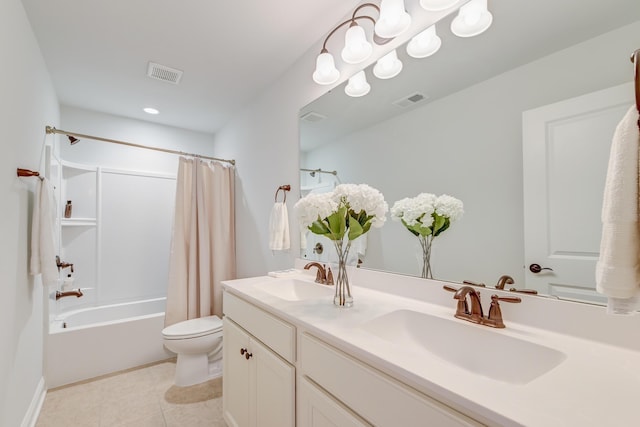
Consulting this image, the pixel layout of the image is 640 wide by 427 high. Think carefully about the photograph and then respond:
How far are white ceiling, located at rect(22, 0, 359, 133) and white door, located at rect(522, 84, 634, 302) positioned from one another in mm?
1217

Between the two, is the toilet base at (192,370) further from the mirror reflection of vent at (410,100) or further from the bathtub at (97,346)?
the mirror reflection of vent at (410,100)

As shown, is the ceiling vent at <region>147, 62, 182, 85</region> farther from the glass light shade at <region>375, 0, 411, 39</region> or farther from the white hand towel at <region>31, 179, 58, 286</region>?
the glass light shade at <region>375, 0, 411, 39</region>

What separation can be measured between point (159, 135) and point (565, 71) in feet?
11.8

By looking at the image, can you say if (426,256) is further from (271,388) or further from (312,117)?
(312,117)

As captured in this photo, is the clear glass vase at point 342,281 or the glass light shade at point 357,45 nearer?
the clear glass vase at point 342,281

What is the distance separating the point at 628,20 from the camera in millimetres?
732

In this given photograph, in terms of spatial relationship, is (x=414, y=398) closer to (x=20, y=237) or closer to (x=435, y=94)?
(x=435, y=94)

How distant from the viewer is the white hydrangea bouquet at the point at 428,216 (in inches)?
43.4

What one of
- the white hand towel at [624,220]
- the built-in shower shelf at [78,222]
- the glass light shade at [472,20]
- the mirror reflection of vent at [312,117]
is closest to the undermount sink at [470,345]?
the white hand towel at [624,220]

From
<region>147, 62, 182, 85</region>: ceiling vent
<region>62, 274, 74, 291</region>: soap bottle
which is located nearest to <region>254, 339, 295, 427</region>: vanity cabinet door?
<region>147, 62, 182, 85</region>: ceiling vent

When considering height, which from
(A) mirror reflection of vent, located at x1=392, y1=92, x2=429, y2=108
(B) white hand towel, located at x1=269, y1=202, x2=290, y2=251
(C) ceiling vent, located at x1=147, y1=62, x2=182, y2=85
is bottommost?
(B) white hand towel, located at x1=269, y1=202, x2=290, y2=251

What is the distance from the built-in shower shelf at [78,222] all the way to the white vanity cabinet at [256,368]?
2179mm

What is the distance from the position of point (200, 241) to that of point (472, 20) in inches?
100

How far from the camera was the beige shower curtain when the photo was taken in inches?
97.7
